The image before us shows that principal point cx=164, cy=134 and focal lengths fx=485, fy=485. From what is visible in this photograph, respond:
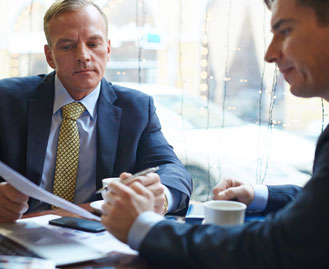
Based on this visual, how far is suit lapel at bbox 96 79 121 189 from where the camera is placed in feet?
6.27

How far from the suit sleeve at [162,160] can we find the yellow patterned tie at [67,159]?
27 centimetres

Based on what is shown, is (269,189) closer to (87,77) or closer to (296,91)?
(296,91)

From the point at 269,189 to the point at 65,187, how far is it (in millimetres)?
816

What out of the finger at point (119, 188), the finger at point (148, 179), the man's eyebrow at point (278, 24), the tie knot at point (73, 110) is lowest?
the finger at point (148, 179)

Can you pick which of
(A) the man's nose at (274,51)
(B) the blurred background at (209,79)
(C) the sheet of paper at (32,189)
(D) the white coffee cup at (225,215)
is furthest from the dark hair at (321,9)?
(B) the blurred background at (209,79)

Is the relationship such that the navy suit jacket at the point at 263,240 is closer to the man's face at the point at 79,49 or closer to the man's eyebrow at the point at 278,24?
the man's eyebrow at the point at 278,24

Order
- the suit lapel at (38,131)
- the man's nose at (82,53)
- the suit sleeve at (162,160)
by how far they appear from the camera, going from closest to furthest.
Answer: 1. the suit sleeve at (162,160)
2. the suit lapel at (38,131)
3. the man's nose at (82,53)

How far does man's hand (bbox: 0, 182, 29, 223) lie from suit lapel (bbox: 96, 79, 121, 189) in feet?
1.82

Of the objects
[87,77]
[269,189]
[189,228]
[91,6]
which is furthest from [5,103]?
[189,228]

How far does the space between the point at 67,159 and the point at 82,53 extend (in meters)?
0.44

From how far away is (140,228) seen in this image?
3.41ft

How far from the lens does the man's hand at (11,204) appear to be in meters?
1.34

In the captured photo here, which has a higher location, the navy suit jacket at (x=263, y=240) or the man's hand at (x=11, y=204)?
the navy suit jacket at (x=263, y=240)

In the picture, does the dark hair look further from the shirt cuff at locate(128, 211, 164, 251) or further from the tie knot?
the tie knot
